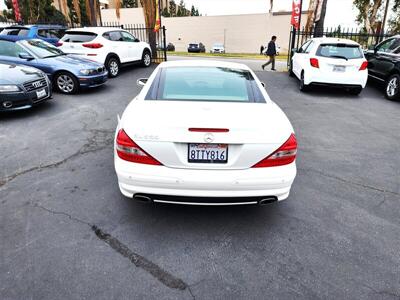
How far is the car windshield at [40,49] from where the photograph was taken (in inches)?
341

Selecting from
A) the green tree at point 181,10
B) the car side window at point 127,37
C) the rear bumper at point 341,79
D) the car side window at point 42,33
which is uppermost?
the green tree at point 181,10

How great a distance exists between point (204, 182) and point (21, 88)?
541 cm

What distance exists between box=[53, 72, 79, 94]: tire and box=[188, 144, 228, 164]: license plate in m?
6.88

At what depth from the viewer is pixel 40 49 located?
8.92 m

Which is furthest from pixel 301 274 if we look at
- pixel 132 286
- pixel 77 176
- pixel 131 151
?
pixel 77 176

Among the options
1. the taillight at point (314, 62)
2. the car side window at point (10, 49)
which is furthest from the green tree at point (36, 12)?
the taillight at point (314, 62)

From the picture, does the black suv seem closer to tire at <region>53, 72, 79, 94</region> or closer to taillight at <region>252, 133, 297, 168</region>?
taillight at <region>252, 133, 297, 168</region>

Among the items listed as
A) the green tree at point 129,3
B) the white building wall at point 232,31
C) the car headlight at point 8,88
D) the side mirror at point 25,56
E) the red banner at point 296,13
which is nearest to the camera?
the car headlight at point 8,88

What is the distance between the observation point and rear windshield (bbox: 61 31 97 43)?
10773mm

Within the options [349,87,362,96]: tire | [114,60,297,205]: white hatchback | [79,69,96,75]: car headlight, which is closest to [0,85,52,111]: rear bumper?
[79,69,96,75]: car headlight

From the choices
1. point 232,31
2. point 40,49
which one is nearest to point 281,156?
point 40,49

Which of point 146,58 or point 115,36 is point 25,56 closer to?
point 115,36

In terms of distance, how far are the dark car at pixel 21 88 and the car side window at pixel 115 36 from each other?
4.92 m

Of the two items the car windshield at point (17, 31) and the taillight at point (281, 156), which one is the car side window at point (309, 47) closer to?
the taillight at point (281, 156)
